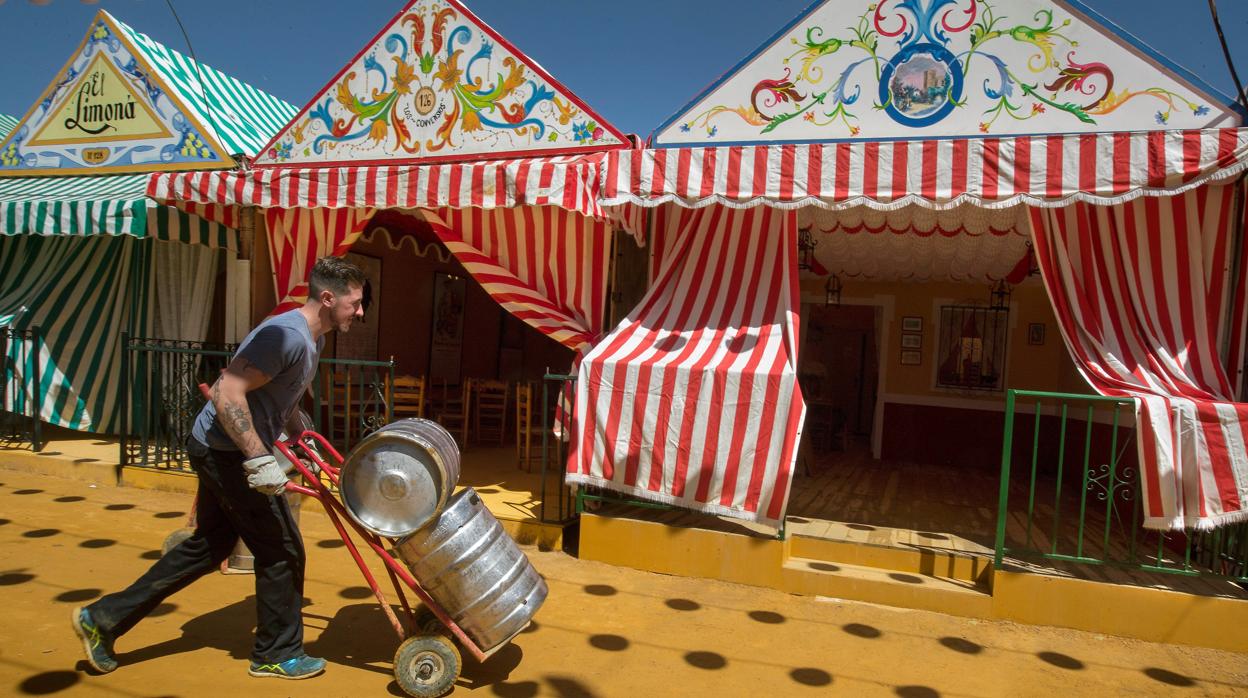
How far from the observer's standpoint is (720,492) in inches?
179

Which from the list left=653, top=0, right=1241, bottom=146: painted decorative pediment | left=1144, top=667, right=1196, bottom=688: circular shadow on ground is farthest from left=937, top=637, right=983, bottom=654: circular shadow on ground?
left=653, top=0, right=1241, bottom=146: painted decorative pediment

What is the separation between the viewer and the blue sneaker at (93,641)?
2.94m

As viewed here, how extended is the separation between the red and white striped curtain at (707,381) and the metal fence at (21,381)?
5.30 m

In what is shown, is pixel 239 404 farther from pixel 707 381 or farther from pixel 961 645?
pixel 961 645

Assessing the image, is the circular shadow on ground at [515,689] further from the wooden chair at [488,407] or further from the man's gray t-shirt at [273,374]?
the wooden chair at [488,407]

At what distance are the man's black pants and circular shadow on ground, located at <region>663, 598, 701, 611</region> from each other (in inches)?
74.8

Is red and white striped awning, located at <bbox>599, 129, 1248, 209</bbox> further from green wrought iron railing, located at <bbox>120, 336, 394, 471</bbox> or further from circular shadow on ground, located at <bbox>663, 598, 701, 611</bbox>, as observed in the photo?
green wrought iron railing, located at <bbox>120, 336, 394, 471</bbox>

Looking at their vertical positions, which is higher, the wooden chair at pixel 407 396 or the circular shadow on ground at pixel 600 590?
the wooden chair at pixel 407 396

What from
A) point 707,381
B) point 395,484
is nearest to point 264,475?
point 395,484

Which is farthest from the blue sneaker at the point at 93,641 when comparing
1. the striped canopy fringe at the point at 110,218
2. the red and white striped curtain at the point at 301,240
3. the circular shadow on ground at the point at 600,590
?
the striped canopy fringe at the point at 110,218

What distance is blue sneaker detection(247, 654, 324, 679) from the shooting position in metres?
2.99

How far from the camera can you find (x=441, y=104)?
612cm

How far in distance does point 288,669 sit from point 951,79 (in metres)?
4.91

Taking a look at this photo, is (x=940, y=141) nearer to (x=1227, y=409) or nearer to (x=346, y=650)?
(x=1227, y=409)
